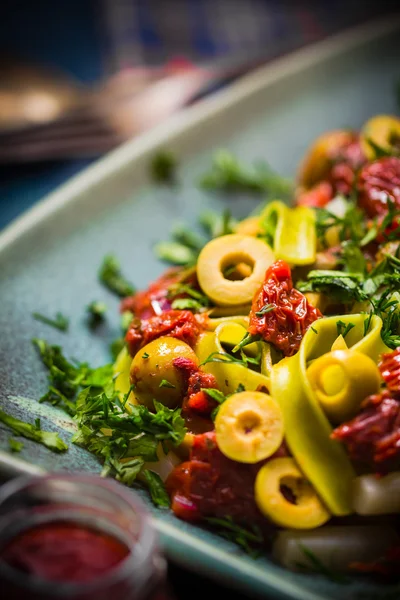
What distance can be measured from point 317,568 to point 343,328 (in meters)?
1.04

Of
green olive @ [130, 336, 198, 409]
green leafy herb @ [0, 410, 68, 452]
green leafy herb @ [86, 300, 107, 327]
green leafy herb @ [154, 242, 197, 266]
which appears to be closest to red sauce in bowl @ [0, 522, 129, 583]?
green leafy herb @ [0, 410, 68, 452]

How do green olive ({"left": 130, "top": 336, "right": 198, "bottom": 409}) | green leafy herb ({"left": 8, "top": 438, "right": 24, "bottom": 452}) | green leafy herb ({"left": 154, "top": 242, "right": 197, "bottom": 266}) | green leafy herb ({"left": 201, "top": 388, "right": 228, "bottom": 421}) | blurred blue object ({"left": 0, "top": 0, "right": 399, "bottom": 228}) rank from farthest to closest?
blurred blue object ({"left": 0, "top": 0, "right": 399, "bottom": 228}) < green leafy herb ({"left": 154, "top": 242, "right": 197, "bottom": 266}) < green olive ({"left": 130, "top": 336, "right": 198, "bottom": 409}) < green leafy herb ({"left": 201, "top": 388, "right": 228, "bottom": 421}) < green leafy herb ({"left": 8, "top": 438, "right": 24, "bottom": 452})

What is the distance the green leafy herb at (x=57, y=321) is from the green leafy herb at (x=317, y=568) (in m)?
1.96

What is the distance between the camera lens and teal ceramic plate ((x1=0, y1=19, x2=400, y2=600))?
265cm

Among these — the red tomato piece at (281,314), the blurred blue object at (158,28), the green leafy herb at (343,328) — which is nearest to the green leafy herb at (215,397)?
the red tomato piece at (281,314)

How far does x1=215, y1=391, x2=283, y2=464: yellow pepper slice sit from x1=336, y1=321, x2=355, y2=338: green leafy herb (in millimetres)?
572

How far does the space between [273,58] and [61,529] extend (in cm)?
550

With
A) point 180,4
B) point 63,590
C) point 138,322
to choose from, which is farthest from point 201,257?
point 180,4

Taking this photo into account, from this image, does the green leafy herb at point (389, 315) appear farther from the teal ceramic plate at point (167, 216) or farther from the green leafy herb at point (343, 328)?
the teal ceramic plate at point (167, 216)

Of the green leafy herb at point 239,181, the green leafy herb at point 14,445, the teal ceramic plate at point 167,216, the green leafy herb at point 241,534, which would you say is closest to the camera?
the teal ceramic plate at point 167,216

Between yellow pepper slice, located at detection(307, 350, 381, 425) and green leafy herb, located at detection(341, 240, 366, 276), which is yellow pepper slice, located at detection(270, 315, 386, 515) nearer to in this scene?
yellow pepper slice, located at detection(307, 350, 381, 425)

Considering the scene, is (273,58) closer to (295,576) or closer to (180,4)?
(180,4)

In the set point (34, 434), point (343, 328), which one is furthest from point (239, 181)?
point (34, 434)

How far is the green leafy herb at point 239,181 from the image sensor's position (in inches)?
213
